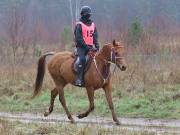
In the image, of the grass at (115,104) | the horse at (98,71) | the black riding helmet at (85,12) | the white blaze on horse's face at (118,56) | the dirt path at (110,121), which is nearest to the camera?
the dirt path at (110,121)

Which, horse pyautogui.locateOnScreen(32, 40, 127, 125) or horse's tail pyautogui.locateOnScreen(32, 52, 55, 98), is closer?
horse pyautogui.locateOnScreen(32, 40, 127, 125)

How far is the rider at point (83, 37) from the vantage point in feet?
42.9

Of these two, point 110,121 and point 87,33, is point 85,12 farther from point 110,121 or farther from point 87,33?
point 110,121

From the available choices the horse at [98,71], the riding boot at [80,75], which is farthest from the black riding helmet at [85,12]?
the riding boot at [80,75]

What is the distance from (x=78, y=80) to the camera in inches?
518

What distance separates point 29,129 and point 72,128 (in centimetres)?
86

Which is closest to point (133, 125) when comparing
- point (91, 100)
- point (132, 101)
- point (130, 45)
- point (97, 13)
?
point (91, 100)

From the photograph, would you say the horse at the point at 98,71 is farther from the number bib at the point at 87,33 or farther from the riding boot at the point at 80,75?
the number bib at the point at 87,33

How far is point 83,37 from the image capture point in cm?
1315

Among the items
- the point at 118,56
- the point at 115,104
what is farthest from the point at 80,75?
the point at 115,104

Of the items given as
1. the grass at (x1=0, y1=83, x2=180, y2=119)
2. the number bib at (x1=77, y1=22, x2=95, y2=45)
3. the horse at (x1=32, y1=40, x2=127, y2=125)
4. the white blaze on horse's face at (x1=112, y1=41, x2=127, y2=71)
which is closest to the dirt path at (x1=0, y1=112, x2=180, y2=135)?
the horse at (x1=32, y1=40, x2=127, y2=125)

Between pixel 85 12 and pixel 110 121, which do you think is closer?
pixel 85 12

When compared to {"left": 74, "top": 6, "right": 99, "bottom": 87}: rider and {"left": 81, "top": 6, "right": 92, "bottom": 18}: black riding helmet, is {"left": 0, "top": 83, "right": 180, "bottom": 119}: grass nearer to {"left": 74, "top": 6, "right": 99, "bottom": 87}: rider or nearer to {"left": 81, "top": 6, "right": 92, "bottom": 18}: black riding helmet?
{"left": 74, "top": 6, "right": 99, "bottom": 87}: rider

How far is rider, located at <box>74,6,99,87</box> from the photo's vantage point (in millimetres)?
13078
